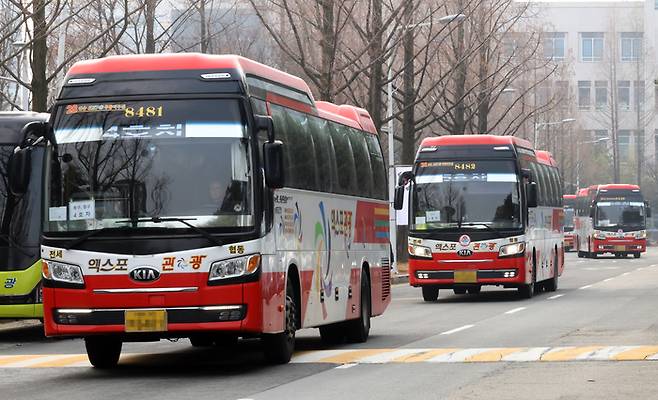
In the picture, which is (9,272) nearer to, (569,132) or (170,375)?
(170,375)

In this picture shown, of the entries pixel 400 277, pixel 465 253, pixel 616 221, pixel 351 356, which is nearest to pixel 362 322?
pixel 351 356

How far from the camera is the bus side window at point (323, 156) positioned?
58.9 ft

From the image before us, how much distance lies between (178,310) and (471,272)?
50.6 ft

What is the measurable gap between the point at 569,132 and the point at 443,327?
70.1 metres

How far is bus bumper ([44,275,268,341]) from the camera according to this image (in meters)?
14.8

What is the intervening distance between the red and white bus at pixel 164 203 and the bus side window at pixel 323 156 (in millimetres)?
1920

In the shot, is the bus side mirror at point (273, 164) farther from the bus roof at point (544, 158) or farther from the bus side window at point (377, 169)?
the bus roof at point (544, 158)

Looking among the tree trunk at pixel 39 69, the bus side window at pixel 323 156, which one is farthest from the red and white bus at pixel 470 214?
the bus side window at pixel 323 156

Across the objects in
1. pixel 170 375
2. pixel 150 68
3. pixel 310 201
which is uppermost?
pixel 150 68

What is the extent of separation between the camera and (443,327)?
2255cm

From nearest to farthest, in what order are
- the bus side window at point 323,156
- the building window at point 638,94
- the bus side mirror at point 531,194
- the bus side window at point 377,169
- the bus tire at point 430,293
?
the bus side window at point 323,156, the bus side window at point 377,169, the bus side mirror at point 531,194, the bus tire at point 430,293, the building window at point 638,94

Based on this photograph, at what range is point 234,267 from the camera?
1494cm

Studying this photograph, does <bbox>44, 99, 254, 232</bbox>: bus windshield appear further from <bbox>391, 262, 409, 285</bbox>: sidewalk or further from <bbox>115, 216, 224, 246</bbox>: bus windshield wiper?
<bbox>391, 262, 409, 285</bbox>: sidewalk

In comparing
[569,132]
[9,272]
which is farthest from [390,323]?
[569,132]
